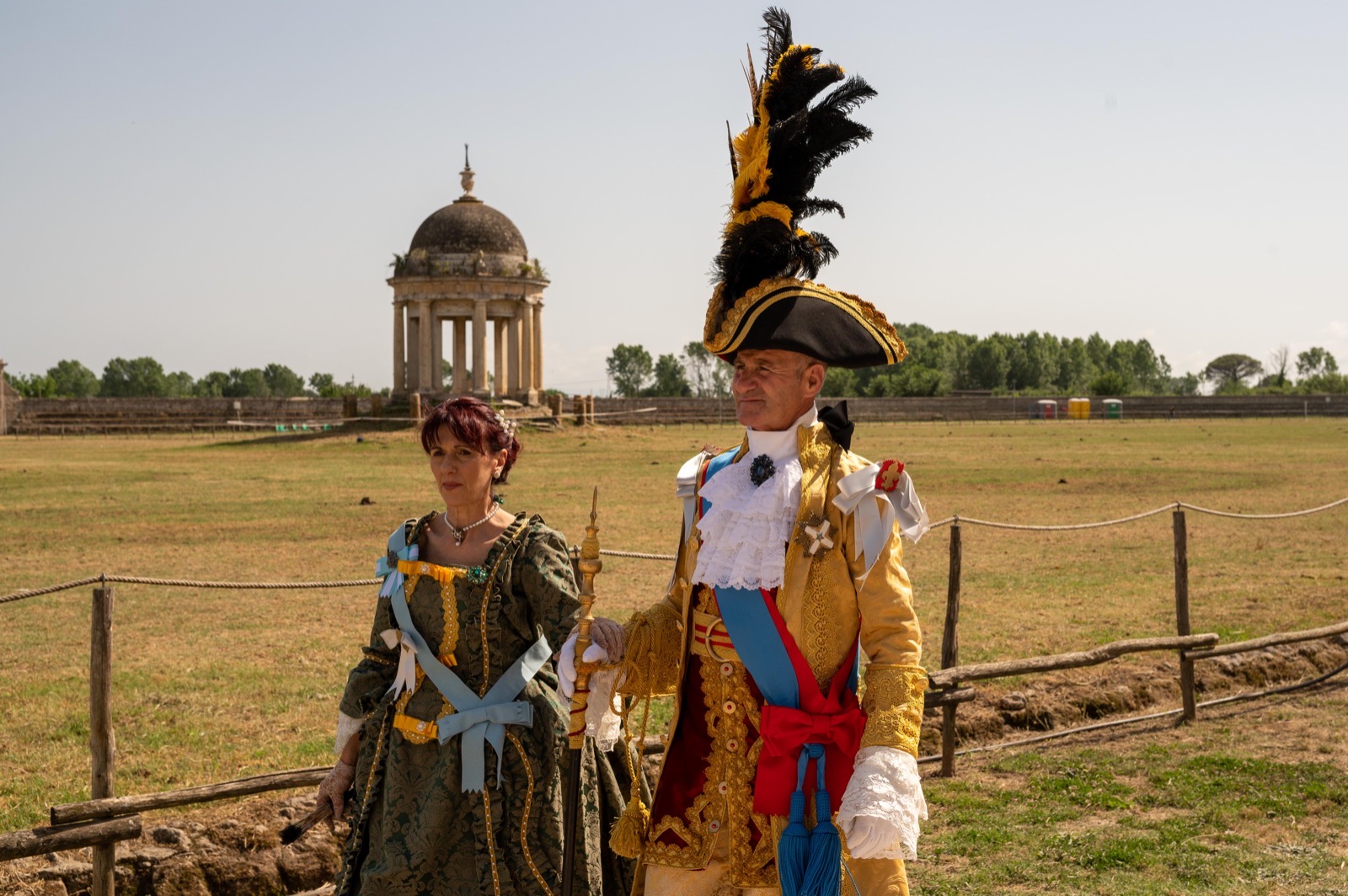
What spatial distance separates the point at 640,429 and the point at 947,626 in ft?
128

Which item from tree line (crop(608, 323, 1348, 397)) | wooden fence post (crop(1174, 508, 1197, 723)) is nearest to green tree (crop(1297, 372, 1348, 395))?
tree line (crop(608, 323, 1348, 397))

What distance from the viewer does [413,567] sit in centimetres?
377

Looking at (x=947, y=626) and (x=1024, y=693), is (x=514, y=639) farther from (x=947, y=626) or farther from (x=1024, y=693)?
(x=1024, y=693)

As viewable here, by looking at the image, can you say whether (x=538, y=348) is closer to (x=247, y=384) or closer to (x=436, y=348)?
(x=436, y=348)

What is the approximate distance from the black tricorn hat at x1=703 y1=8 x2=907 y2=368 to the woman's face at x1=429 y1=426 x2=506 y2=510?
95 cm

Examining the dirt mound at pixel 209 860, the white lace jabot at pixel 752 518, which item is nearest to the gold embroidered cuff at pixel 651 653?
the white lace jabot at pixel 752 518

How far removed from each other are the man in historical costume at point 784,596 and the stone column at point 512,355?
43578 mm

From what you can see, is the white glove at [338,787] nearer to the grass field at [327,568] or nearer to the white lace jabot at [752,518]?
the white lace jabot at [752,518]

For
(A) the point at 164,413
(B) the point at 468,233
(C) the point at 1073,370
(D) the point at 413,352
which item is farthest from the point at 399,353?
(C) the point at 1073,370

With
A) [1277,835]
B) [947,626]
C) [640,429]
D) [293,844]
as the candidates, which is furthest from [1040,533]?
[640,429]

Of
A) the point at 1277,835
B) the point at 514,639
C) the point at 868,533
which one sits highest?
the point at 868,533

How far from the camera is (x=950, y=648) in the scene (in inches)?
282

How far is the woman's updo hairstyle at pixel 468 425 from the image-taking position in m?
3.77

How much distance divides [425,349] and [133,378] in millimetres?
83507
